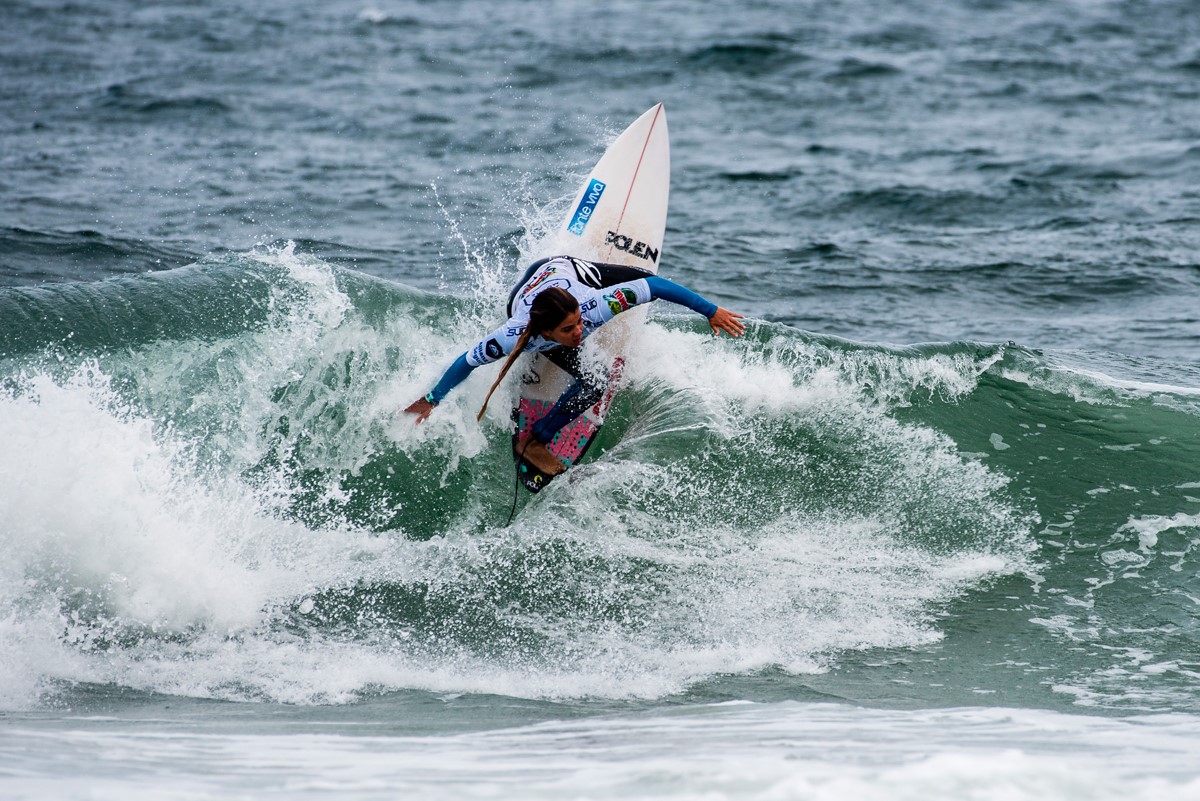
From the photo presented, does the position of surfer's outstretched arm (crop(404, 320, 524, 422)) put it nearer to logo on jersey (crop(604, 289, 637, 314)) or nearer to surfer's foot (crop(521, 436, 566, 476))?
logo on jersey (crop(604, 289, 637, 314))

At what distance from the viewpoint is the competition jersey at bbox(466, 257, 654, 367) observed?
19.6 ft

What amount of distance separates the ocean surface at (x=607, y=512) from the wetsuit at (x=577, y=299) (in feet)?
1.14

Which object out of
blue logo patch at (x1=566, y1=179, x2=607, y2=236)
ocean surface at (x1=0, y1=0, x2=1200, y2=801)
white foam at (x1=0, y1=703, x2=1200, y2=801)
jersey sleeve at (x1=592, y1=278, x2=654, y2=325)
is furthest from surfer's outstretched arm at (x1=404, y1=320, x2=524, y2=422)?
white foam at (x1=0, y1=703, x2=1200, y2=801)

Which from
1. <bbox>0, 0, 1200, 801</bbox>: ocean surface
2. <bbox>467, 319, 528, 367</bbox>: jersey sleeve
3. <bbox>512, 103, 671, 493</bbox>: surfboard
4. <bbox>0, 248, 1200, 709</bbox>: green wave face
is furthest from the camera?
<bbox>512, 103, 671, 493</bbox>: surfboard

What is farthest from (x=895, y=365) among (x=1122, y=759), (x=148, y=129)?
(x=148, y=129)

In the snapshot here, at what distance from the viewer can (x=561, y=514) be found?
20.6 ft

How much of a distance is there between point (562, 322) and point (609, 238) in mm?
1802

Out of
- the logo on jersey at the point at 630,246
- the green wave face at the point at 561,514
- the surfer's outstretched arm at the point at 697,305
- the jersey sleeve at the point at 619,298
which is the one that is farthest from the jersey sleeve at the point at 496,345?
the logo on jersey at the point at 630,246

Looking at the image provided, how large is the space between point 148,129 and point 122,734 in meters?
12.9

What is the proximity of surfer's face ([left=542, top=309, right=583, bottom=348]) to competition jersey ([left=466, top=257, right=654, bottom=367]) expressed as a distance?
4.7 inches

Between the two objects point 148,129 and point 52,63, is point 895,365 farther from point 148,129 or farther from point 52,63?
point 52,63

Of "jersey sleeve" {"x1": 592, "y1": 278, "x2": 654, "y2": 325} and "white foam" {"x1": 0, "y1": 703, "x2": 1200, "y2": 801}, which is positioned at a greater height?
"jersey sleeve" {"x1": 592, "y1": 278, "x2": 654, "y2": 325}

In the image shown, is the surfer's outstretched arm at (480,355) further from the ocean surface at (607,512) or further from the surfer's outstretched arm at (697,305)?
the ocean surface at (607,512)

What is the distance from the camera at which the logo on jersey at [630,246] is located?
7512 mm
